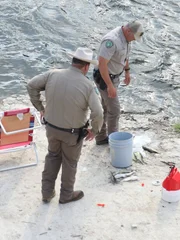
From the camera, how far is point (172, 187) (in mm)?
6410

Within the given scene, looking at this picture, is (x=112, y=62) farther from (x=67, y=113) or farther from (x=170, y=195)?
(x=170, y=195)

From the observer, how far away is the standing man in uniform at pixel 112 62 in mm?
7090

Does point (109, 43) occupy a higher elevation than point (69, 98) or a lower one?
higher

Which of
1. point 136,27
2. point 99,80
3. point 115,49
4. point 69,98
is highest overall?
point 136,27

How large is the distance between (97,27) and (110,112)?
787 cm

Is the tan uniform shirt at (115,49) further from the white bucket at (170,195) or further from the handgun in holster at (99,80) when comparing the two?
the white bucket at (170,195)

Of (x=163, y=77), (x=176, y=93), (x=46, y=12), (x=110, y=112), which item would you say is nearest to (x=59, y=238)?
(x=110, y=112)

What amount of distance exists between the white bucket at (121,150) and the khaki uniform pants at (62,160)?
3.50 ft

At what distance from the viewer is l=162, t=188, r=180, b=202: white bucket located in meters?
6.42

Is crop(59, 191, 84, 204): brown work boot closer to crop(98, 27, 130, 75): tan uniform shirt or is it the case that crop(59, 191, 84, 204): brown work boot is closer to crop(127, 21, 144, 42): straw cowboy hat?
crop(98, 27, 130, 75): tan uniform shirt

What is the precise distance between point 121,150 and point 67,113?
5.23 feet

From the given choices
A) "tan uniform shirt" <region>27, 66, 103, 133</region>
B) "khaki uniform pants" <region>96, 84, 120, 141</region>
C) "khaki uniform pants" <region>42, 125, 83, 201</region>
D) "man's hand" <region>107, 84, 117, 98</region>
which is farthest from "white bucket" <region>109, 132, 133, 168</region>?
"tan uniform shirt" <region>27, 66, 103, 133</region>

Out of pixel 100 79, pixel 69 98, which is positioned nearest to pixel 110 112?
pixel 100 79

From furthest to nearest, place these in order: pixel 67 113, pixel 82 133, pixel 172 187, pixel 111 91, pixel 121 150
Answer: pixel 111 91, pixel 121 150, pixel 172 187, pixel 82 133, pixel 67 113
